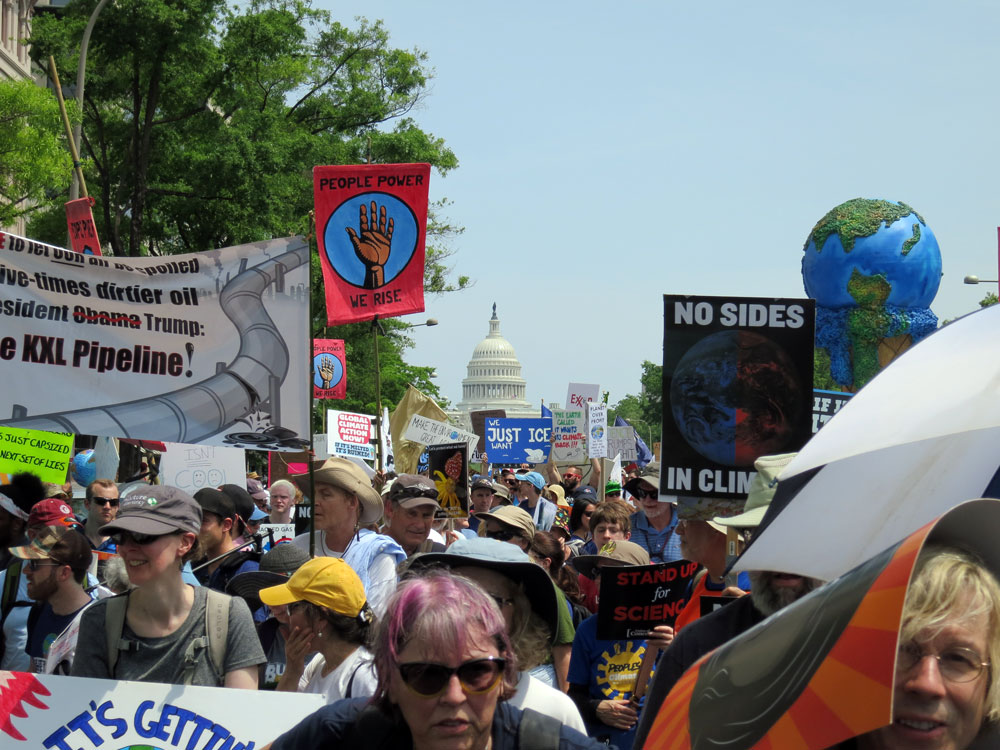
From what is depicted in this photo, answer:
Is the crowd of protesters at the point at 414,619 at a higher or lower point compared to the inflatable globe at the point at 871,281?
lower

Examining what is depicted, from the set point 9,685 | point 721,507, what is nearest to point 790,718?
point 9,685

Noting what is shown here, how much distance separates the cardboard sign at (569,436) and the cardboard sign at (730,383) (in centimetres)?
1714

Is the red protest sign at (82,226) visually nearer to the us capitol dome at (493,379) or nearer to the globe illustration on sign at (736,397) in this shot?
the globe illustration on sign at (736,397)

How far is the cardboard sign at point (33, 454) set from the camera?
967 centimetres

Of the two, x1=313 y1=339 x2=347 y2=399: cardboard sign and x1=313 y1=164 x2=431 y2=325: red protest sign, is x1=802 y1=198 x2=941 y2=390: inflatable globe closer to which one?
x1=313 y1=164 x2=431 y2=325: red protest sign

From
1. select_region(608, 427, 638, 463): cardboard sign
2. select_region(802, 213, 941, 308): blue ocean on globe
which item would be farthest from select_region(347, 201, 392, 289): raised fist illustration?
select_region(608, 427, 638, 463): cardboard sign

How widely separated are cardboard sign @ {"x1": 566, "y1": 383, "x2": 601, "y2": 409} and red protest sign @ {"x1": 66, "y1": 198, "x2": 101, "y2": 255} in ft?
38.9

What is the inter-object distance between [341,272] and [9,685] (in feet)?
16.2

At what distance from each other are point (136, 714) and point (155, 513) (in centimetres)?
70

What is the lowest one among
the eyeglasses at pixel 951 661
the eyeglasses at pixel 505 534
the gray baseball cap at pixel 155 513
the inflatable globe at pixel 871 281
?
the eyeglasses at pixel 505 534

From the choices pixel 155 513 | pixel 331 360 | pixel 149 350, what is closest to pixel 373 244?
pixel 149 350

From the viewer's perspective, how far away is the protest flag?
51.4 ft

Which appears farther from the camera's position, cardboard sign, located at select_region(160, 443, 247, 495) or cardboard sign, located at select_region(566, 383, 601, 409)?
cardboard sign, located at select_region(566, 383, 601, 409)

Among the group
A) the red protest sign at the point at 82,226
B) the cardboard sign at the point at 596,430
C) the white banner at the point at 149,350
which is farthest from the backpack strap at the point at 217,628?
the cardboard sign at the point at 596,430
